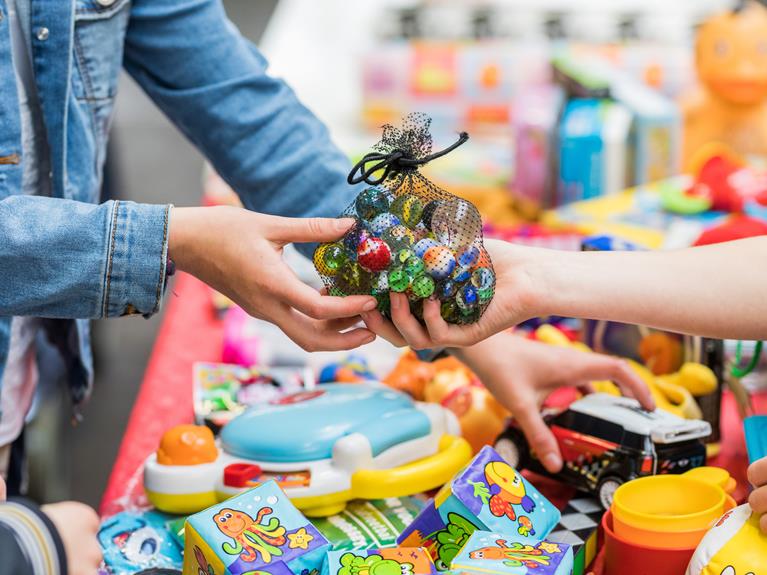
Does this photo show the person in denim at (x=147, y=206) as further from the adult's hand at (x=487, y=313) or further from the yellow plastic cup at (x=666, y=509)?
the yellow plastic cup at (x=666, y=509)

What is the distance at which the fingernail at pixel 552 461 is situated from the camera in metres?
0.99

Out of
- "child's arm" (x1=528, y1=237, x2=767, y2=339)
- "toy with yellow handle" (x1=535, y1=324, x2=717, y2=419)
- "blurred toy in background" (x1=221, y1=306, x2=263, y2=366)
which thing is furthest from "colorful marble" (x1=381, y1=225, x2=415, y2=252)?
"blurred toy in background" (x1=221, y1=306, x2=263, y2=366)

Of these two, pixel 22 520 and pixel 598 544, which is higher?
pixel 22 520

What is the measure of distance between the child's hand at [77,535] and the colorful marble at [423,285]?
297mm

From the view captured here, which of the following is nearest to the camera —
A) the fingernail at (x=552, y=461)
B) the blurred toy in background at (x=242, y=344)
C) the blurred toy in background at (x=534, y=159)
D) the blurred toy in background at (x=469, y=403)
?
the fingernail at (x=552, y=461)

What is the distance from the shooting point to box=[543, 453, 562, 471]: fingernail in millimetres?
992

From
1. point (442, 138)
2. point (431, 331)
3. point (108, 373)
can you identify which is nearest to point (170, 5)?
point (431, 331)

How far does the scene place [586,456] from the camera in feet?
3.22

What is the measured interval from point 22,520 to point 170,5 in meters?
0.61

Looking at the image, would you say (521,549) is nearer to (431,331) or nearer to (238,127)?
(431,331)

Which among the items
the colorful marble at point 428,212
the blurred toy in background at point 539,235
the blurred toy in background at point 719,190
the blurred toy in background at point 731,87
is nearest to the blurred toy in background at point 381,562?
the colorful marble at point 428,212

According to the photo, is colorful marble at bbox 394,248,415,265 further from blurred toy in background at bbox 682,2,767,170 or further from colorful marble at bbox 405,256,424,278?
blurred toy in background at bbox 682,2,767,170

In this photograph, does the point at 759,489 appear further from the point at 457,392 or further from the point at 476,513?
the point at 457,392

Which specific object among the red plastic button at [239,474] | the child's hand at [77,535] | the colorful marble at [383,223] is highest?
the colorful marble at [383,223]
